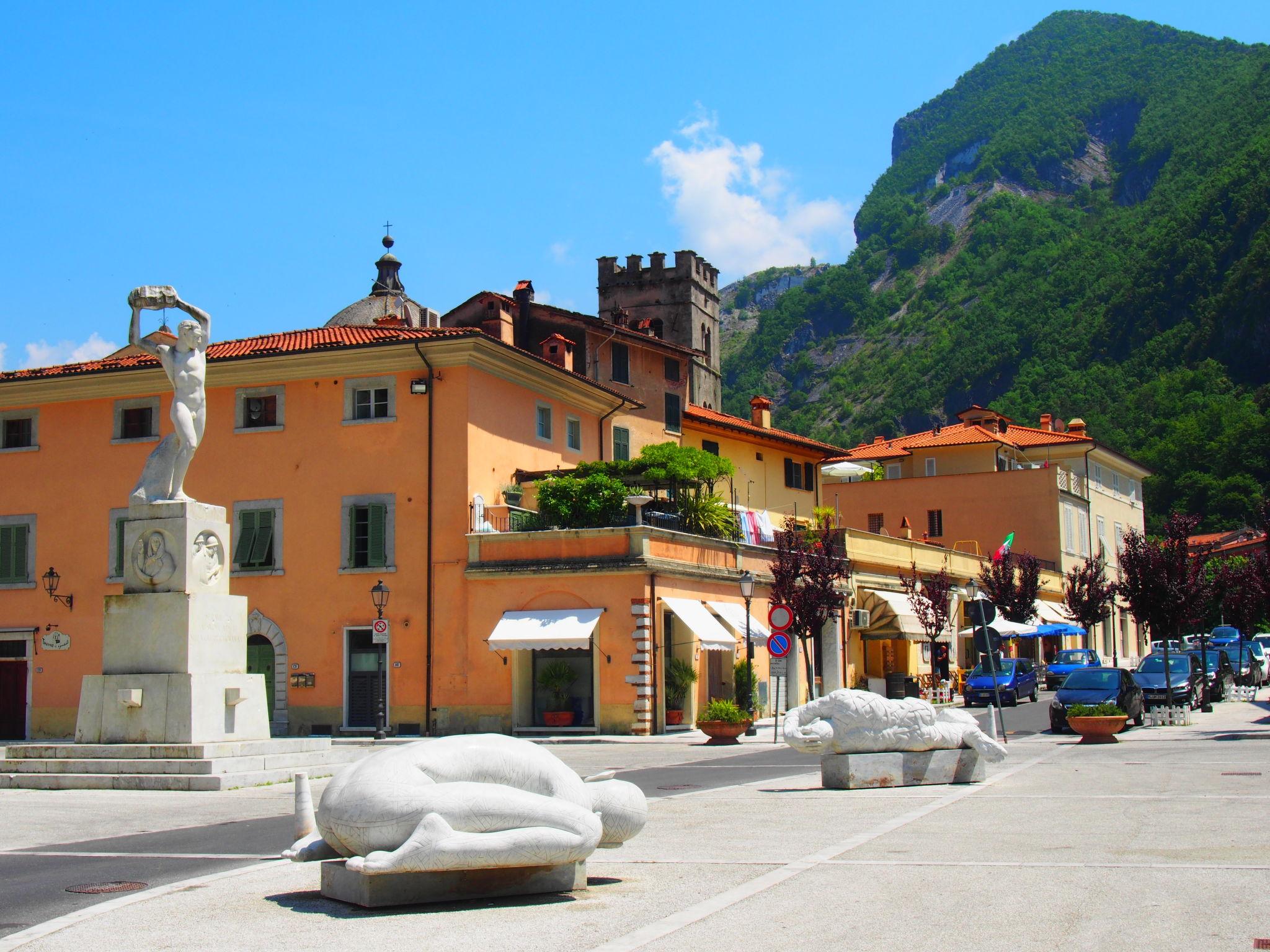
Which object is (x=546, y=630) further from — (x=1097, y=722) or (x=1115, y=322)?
(x=1115, y=322)

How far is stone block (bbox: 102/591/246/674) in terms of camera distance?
60.1 feet

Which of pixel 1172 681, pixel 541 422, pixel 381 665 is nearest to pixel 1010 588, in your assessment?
pixel 1172 681

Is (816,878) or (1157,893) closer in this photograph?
(1157,893)

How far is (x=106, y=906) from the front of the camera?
852 cm

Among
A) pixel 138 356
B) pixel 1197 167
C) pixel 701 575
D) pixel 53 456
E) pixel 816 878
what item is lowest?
pixel 816 878

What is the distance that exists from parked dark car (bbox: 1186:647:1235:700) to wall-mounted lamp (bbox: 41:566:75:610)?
29548 mm

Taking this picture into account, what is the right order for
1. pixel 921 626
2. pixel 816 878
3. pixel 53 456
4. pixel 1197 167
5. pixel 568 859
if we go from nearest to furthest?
pixel 568 859 → pixel 816 878 → pixel 53 456 → pixel 921 626 → pixel 1197 167

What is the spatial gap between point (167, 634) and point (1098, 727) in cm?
1577

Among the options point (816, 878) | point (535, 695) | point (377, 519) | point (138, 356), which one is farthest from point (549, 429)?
point (816, 878)

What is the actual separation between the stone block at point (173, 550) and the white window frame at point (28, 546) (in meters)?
19.6

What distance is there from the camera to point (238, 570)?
34.8 metres

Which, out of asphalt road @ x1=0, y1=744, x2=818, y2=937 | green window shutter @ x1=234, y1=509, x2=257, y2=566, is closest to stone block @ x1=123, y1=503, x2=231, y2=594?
asphalt road @ x1=0, y1=744, x2=818, y2=937

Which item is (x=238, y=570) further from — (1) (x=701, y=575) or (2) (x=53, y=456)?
(1) (x=701, y=575)

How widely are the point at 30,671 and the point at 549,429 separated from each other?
15037mm
